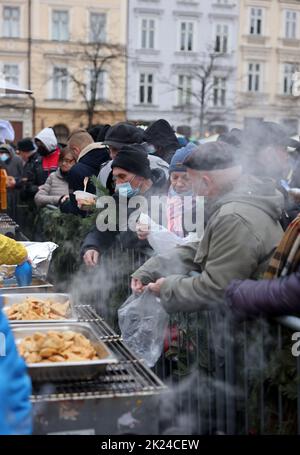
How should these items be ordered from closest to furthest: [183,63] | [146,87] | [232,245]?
[232,245] < [183,63] < [146,87]

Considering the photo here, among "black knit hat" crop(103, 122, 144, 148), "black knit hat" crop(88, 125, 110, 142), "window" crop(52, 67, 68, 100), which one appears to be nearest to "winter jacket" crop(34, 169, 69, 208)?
"black knit hat" crop(88, 125, 110, 142)

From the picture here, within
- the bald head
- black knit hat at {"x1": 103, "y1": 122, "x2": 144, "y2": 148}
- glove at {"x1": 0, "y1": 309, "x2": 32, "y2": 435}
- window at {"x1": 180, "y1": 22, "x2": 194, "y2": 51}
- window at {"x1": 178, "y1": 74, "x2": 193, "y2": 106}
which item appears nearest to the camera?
glove at {"x1": 0, "y1": 309, "x2": 32, "y2": 435}

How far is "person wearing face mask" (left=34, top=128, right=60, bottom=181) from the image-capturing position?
29.8 feet

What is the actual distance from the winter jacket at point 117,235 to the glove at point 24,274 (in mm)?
554

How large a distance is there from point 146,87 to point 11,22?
8458mm

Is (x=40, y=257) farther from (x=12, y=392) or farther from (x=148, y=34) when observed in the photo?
(x=148, y=34)

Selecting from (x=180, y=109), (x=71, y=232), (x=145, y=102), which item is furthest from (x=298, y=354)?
(x=145, y=102)

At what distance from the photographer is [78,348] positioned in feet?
9.32

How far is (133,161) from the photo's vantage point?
4.68 m

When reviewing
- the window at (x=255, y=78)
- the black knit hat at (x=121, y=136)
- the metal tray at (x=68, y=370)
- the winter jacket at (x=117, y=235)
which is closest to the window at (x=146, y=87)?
the window at (x=255, y=78)

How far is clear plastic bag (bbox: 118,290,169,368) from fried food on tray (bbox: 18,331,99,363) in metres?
0.85

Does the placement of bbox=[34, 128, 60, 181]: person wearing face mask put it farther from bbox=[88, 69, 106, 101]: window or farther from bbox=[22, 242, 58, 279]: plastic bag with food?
bbox=[88, 69, 106, 101]: window

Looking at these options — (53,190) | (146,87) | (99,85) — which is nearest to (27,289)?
(53,190)

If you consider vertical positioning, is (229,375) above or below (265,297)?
below
